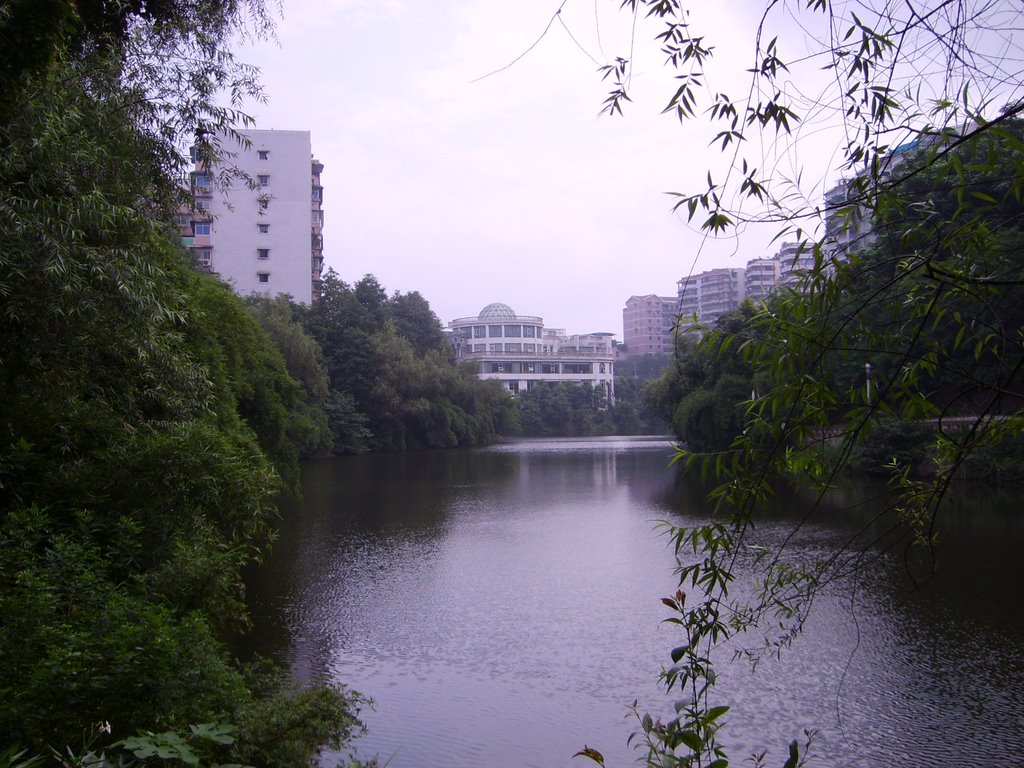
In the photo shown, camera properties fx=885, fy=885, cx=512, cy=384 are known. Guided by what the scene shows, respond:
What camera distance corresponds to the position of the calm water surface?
20.0 ft

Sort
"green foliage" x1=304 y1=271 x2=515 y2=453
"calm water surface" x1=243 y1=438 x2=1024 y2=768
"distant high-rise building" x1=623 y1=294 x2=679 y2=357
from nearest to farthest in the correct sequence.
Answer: "calm water surface" x1=243 y1=438 x2=1024 y2=768 → "green foliage" x1=304 y1=271 x2=515 y2=453 → "distant high-rise building" x1=623 y1=294 x2=679 y2=357

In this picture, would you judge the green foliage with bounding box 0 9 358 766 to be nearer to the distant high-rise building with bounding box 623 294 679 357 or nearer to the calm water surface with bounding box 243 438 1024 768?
the calm water surface with bounding box 243 438 1024 768

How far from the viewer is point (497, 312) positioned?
7188cm

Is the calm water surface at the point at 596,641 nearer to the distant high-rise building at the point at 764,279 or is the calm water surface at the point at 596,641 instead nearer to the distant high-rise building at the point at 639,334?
the distant high-rise building at the point at 764,279

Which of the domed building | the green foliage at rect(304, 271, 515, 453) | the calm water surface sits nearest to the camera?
the calm water surface

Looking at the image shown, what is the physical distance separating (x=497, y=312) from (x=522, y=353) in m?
5.98

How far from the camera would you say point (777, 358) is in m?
2.10

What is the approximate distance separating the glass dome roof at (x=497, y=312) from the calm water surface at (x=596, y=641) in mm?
54501

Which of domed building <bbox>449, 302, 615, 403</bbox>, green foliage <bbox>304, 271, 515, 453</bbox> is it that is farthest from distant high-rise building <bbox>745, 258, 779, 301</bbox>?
domed building <bbox>449, 302, 615, 403</bbox>

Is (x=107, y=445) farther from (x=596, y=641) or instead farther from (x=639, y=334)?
(x=639, y=334)

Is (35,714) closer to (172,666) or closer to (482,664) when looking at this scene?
(172,666)

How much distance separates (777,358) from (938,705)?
5717 mm

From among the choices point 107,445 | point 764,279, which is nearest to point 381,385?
point 107,445

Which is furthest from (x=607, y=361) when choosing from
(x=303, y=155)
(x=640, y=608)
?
(x=640, y=608)
